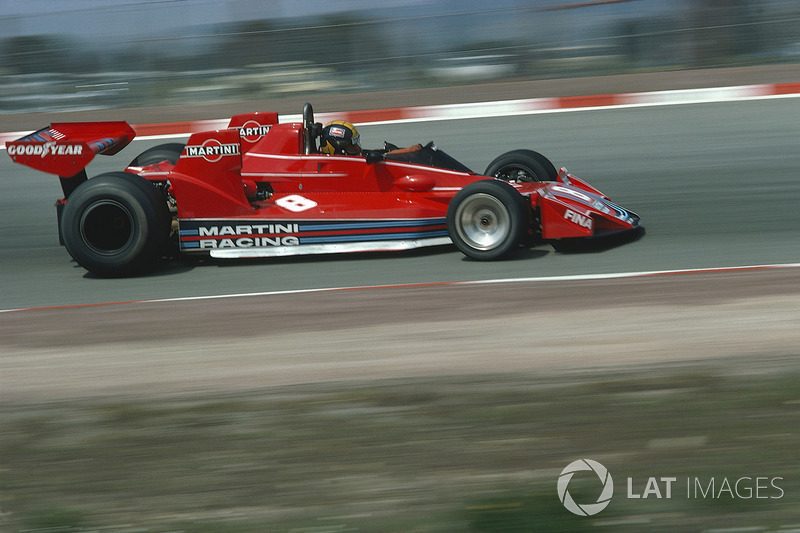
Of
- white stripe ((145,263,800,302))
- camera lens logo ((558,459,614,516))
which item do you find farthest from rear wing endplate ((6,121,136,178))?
camera lens logo ((558,459,614,516))

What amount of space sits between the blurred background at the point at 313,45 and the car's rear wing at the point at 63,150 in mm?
6668

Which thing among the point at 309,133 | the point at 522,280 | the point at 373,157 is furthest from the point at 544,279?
the point at 309,133

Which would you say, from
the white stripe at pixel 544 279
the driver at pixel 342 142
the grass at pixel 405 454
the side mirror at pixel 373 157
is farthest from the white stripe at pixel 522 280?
the grass at pixel 405 454

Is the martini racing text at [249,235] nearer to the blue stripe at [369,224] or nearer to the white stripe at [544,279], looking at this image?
the blue stripe at [369,224]

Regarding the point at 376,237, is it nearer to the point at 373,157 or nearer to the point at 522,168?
the point at 373,157

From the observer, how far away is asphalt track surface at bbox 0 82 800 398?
197 inches

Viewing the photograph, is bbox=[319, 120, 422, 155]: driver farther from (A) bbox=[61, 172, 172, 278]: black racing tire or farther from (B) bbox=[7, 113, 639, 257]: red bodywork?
(A) bbox=[61, 172, 172, 278]: black racing tire

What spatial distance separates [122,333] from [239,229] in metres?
2.09

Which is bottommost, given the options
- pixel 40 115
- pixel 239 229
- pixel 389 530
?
pixel 389 530

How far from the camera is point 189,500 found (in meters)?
3.61

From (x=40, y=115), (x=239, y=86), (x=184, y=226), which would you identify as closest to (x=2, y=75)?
(x=40, y=115)

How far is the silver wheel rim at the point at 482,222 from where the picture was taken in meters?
7.36

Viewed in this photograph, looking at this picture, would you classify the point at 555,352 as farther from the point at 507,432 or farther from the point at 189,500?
the point at 189,500

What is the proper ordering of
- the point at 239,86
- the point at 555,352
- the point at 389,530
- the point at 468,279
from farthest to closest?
the point at 239,86 < the point at 468,279 < the point at 555,352 < the point at 389,530
